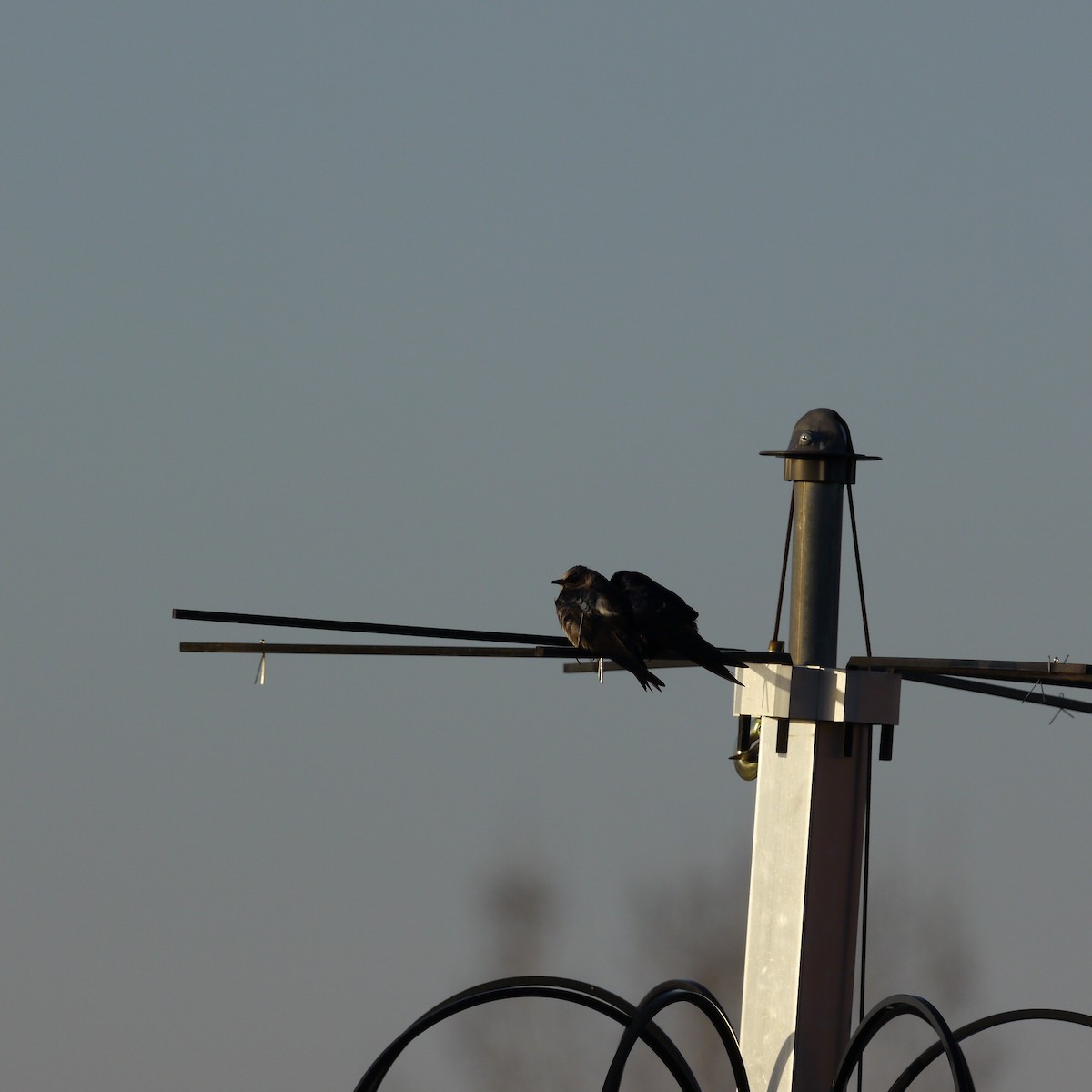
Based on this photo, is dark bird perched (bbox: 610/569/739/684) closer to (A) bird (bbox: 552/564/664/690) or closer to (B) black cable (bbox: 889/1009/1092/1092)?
(A) bird (bbox: 552/564/664/690)

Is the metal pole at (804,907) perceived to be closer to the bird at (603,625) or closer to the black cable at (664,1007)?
the black cable at (664,1007)

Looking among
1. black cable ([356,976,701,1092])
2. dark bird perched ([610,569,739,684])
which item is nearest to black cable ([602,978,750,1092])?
black cable ([356,976,701,1092])

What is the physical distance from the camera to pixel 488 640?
622 inches

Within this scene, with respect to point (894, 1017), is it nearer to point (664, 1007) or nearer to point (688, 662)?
point (664, 1007)

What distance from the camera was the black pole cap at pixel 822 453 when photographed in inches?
768

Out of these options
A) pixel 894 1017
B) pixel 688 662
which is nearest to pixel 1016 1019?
pixel 894 1017

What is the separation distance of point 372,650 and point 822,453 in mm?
4684

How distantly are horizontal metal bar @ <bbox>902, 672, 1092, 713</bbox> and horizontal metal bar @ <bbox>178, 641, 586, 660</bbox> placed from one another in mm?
2994

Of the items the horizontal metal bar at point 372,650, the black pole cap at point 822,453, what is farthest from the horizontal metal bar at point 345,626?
the black pole cap at point 822,453

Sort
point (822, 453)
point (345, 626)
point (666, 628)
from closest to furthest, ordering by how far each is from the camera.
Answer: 1. point (345, 626)
2. point (666, 628)
3. point (822, 453)

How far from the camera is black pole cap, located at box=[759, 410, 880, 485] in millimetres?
19516

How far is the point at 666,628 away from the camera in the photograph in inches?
733

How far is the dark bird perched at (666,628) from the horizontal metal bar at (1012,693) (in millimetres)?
1506

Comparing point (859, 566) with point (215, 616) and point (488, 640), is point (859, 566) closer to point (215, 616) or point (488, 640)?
point (488, 640)
